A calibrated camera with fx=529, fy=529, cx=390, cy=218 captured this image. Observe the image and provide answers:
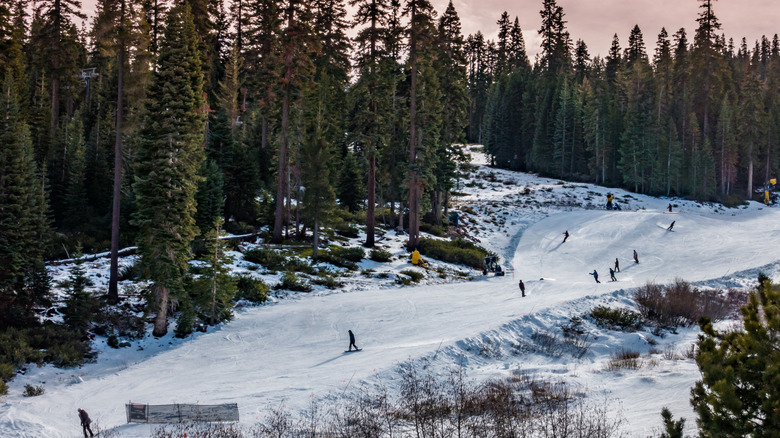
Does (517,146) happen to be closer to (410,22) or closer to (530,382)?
(410,22)

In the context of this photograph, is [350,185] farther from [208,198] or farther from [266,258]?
[266,258]

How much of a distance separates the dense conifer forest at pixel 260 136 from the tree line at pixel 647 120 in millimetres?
331

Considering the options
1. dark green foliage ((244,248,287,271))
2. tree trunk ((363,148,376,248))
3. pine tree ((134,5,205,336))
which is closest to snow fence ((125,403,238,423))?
pine tree ((134,5,205,336))

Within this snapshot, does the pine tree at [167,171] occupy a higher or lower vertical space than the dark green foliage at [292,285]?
higher

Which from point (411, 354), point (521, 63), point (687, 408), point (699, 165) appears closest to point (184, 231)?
point (411, 354)

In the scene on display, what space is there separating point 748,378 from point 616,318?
18.1 m

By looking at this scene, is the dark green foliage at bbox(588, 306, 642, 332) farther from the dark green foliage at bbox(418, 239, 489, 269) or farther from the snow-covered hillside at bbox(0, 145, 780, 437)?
the dark green foliage at bbox(418, 239, 489, 269)

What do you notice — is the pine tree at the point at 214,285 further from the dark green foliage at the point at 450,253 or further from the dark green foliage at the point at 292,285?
the dark green foliage at the point at 450,253

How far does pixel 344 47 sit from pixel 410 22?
14.0m

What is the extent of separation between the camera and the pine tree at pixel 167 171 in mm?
22188

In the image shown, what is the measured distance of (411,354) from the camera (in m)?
19.6

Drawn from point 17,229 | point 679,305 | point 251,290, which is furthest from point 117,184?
point 679,305

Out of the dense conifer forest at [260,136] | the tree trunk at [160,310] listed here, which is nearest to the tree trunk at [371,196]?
the dense conifer forest at [260,136]

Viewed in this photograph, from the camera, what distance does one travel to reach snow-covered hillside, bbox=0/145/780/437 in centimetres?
1589
